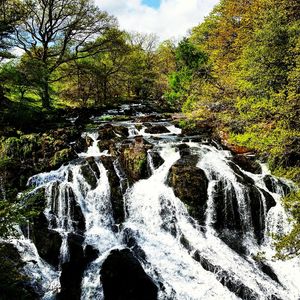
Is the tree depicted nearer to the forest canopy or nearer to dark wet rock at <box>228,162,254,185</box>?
the forest canopy

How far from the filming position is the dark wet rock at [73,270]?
8.06 meters

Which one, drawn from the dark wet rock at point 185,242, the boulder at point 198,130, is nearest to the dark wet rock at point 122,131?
the boulder at point 198,130

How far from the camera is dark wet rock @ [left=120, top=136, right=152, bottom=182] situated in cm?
1239

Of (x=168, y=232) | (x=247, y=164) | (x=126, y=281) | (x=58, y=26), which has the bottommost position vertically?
(x=126, y=281)

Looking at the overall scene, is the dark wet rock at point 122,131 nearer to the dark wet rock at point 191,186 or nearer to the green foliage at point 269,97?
the green foliage at point 269,97

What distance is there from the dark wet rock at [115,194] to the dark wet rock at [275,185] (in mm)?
6137

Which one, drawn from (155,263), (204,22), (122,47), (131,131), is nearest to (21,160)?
(131,131)

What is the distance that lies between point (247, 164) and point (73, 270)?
8726 millimetres

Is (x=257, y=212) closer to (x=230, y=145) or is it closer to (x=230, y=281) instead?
(x=230, y=281)

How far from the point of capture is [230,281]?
27.5ft

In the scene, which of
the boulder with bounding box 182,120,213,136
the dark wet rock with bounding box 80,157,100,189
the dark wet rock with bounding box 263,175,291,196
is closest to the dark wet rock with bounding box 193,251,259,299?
the dark wet rock with bounding box 263,175,291,196

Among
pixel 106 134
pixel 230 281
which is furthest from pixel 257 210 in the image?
pixel 106 134

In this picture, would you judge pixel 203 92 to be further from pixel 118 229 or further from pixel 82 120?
pixel 82 120

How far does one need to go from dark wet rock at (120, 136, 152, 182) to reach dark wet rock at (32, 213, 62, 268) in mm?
3702
